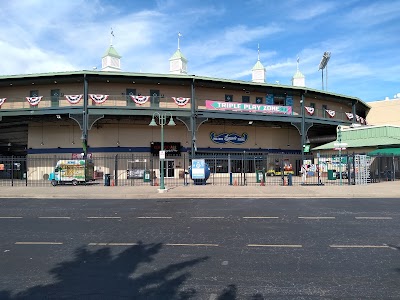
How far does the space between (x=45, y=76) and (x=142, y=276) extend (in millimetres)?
27469

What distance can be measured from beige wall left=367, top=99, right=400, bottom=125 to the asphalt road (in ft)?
115

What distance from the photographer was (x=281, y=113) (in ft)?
102

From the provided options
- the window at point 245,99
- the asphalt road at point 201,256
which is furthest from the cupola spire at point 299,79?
the asphalt road at point 201,256

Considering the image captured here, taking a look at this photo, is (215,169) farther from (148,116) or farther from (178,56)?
(178,56)

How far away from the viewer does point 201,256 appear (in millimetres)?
5988

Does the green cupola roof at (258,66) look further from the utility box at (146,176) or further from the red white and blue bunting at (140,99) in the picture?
the utility box at (146,176)

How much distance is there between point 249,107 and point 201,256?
24.9 meters

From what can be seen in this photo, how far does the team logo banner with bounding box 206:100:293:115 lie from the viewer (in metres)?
28.9

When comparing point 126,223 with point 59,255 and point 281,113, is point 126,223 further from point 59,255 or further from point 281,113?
point 281,113

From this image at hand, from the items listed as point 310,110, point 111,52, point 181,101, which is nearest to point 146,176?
point 181,101

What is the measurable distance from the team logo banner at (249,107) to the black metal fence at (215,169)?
168 inches

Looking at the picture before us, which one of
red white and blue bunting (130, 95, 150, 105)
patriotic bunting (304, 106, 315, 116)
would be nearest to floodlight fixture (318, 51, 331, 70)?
patriotic bunting (304, 106, 315, 116)

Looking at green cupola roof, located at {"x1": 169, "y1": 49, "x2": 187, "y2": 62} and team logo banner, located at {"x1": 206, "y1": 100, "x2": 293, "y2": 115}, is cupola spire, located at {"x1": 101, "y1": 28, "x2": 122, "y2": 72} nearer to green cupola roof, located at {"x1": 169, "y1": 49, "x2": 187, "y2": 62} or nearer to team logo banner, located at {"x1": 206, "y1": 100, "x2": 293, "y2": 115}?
green cupola roof, located at {"x1": 169, "y1": 49, "x2": 187, "y2": 62}

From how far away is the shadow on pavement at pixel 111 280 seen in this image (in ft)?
14.0
